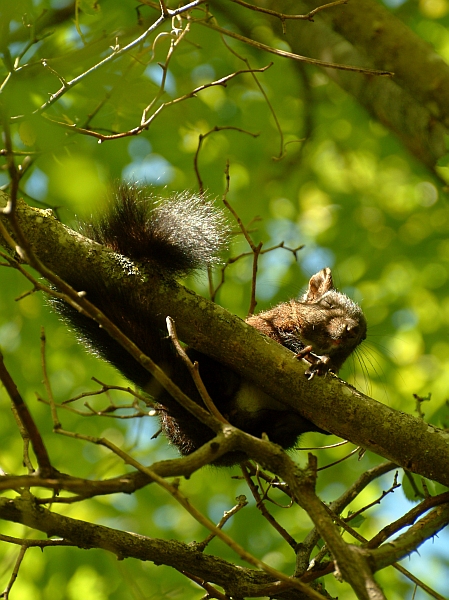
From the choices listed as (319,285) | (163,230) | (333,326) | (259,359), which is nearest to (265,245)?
(319,285)

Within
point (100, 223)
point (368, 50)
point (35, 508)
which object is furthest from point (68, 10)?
point (35, 508)

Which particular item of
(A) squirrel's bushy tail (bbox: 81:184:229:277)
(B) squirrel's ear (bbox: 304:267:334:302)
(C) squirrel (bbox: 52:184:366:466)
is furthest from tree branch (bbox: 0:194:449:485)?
(B) squirrel's ear (bbox: 304:267:334:302)

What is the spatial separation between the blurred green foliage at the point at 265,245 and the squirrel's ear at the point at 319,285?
37 centimetres

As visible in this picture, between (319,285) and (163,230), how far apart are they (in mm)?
1238

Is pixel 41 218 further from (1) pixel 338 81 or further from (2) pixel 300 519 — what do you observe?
(2) pixel 300 519

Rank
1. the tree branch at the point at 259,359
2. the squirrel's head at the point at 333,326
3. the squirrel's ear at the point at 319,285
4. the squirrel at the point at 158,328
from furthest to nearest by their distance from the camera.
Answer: the squirrel's ear at the point at 319,285 < the squirrel's head at the point at 333,326 < the squirrel at the point at 158,328 < the tree branch at the point at 259,359

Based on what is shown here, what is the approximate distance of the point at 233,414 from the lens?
2.73 m

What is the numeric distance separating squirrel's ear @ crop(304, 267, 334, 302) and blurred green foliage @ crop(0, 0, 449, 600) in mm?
371

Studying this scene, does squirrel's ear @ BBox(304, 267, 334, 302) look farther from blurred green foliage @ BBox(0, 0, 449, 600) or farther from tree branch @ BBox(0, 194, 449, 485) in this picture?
tree branch @ BBox(0, 194, 449, 485)

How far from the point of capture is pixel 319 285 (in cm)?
350

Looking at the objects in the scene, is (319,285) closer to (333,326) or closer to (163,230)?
Result: (333,326)

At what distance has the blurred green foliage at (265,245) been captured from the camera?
11.4 ft

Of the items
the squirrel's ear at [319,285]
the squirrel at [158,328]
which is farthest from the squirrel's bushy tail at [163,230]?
the squirrel's ear at [319,285]

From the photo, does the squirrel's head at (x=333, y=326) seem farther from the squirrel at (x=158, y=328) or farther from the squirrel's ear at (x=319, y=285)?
the squirrel at (x=158, y=328)
